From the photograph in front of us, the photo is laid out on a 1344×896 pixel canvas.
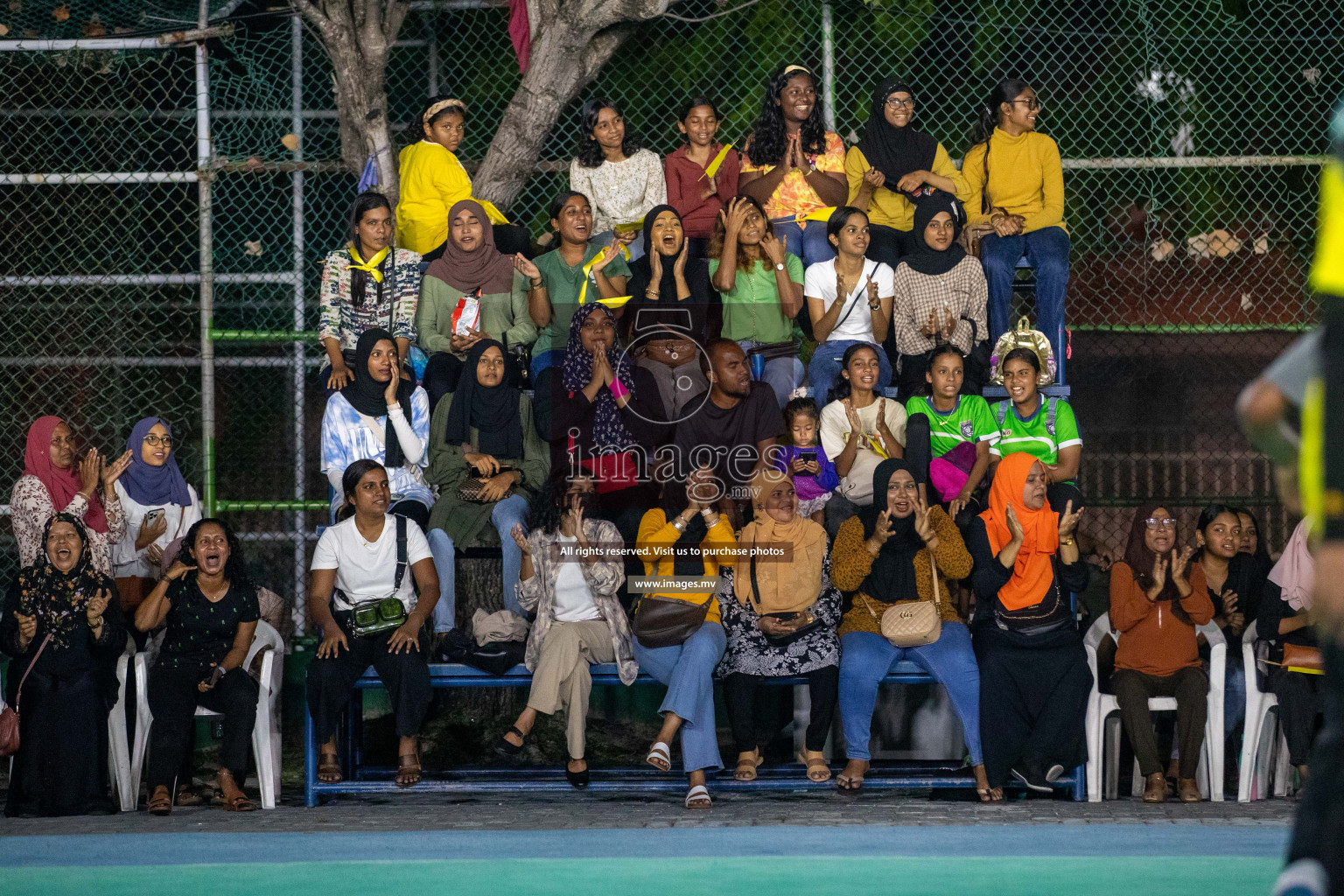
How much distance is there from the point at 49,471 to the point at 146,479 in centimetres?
47

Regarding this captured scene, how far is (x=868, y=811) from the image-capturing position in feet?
20.0

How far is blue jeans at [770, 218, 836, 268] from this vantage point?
7.81m

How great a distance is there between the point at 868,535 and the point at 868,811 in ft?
4.18

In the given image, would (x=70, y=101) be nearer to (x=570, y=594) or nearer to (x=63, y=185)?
(x=63, y=185)

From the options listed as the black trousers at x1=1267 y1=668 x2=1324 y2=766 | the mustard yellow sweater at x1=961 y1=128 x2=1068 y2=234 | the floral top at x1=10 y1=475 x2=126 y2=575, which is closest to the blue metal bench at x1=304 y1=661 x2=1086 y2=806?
the black trousers at x1=1267 y1=668 x2=1324 y2=766

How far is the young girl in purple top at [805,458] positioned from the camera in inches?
277

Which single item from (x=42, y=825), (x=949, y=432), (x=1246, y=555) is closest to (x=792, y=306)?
(x=949, y=432)

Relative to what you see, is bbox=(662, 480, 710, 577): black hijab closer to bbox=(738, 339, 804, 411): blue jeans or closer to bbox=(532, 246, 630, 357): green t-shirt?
bbox=(738, 339, 804, 411): blue jeans

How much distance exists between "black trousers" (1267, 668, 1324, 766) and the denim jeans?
2.37 metres

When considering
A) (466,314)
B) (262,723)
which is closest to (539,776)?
(262,723)

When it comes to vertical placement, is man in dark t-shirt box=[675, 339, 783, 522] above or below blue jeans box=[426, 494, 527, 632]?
above

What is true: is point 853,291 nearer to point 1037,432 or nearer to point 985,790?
point 1037,432

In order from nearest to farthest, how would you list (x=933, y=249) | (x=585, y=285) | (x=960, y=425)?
(x=960, y=425), (x=933, y=249), (x=585, y=285)

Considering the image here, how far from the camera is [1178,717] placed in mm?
6355
